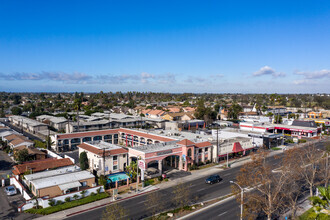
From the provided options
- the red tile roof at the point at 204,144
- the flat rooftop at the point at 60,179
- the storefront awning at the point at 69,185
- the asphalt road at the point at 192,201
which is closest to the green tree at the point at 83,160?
the flat rooftop at the point at 60,179

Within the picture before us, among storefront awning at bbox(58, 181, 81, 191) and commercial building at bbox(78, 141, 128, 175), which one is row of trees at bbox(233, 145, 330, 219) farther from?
commercial building at bbox(78, 141, 128, 175)

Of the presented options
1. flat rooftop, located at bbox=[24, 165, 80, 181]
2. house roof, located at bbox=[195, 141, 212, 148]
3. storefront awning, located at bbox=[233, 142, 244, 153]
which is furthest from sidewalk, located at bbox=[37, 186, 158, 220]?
storefront awning, located at bbox=[233, 142, 244, 153]

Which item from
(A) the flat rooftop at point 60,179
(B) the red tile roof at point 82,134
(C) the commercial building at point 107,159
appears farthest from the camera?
(B) the red tile roof at point 82,134

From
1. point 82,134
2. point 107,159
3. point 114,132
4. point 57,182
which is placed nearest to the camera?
point 57,182

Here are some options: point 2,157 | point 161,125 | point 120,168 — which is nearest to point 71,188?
point 120,168

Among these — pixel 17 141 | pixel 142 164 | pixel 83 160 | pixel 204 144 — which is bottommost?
pixel 83 160

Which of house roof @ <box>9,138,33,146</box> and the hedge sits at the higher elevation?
house roof @ <box>9,138,33,146</box>

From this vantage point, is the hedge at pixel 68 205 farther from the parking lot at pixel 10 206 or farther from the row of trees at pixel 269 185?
the row of trees at pixel 269 185

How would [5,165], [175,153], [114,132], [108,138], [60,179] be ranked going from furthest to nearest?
1. [114,132]
2. [108,138]
3. [5,165]
4. [175,153]
5. [60,179]

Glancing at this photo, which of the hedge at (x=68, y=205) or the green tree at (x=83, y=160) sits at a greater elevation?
the green tree at (x=83, y=160)

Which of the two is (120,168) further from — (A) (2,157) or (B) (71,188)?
(A) (2,157)

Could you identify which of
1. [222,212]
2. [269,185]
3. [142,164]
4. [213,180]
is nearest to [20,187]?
[142,164]

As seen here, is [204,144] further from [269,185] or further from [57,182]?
[57,182]
